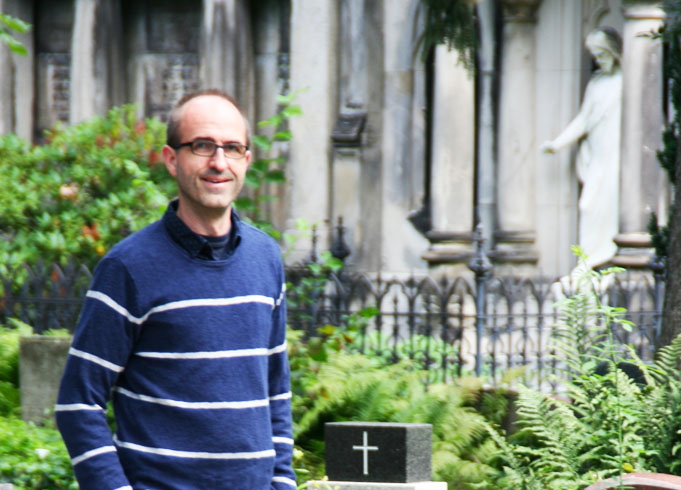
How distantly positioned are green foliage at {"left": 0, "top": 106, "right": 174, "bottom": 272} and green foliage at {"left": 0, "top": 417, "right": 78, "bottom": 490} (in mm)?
4347

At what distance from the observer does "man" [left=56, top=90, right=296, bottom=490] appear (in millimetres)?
2830

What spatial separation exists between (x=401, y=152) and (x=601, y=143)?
2.59 meters

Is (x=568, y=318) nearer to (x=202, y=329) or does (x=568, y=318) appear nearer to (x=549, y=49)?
(x=202, y=329)

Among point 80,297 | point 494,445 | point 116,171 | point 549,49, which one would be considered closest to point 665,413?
point 494,445

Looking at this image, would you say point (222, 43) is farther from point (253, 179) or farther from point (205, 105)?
point (205, 105)

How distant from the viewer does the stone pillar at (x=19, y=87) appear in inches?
664

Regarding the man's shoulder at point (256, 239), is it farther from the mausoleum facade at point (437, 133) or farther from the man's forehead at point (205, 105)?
the mausoleum facade at point (437, 133)

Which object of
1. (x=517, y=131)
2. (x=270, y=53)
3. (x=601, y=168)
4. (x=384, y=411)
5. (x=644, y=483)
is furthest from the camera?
(x=270, y=53)

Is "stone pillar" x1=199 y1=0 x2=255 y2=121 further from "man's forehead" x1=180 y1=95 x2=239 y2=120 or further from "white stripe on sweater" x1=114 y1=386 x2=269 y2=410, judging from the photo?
"white stripe on sweater" x1=114 y1=386 x2=269 y2=410

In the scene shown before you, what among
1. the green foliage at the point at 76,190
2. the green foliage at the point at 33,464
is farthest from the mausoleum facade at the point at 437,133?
the green foliage at the point at 33,464

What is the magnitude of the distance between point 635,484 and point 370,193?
35.6 feet

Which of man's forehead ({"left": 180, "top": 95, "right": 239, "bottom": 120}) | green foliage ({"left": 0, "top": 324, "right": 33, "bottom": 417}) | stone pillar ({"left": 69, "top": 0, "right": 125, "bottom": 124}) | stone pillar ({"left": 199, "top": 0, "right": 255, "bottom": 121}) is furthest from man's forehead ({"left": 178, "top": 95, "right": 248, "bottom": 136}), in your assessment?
stone pillar ({"left": 69, "top": 0, "right": 125, "bottom": 124})

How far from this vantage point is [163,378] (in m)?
2.86

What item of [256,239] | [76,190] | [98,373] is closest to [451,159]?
[76,190]
